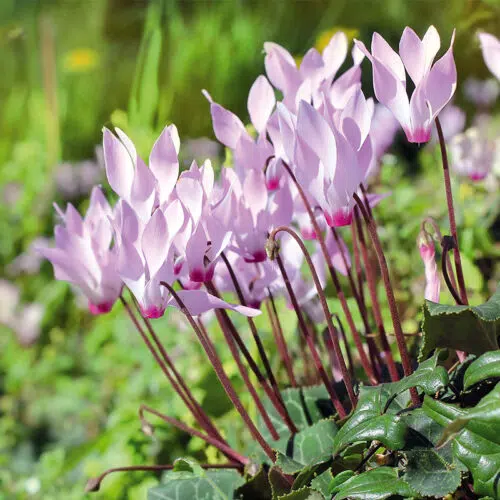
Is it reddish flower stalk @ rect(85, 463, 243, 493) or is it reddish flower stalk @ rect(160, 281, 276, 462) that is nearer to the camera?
reddish flower stalk @ rect(160, 281, 276, 462)

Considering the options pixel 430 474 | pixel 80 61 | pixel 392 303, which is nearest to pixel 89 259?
pixel 392 303

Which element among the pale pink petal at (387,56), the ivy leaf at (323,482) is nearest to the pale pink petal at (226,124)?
the pale pink petal at (387,56)

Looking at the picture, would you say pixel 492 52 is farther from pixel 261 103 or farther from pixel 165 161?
pixel 165 161

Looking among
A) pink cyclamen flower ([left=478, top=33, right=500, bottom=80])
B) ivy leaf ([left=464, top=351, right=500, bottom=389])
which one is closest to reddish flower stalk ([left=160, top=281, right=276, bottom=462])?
ivy leaf ([left=464, top=351, right=500, bottom=389])

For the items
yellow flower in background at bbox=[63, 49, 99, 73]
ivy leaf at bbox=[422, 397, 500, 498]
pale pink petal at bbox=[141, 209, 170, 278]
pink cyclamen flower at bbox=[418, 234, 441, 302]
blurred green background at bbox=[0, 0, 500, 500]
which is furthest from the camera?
yellow flower in background at bbox=[63, 49, 99, 73]

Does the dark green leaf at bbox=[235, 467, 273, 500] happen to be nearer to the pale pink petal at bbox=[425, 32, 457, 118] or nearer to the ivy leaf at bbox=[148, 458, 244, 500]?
the ivy leaf at bbox=[148, 458, 244, 500]

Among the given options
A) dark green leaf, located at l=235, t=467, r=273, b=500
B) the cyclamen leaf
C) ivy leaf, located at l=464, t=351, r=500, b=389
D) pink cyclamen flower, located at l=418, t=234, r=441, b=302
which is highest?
pink cyclamen flower, located at l=418, t=234, r=441, b=302

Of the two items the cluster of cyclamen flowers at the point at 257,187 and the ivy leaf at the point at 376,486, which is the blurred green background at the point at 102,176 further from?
the ivy leaf at the point at 376,486
